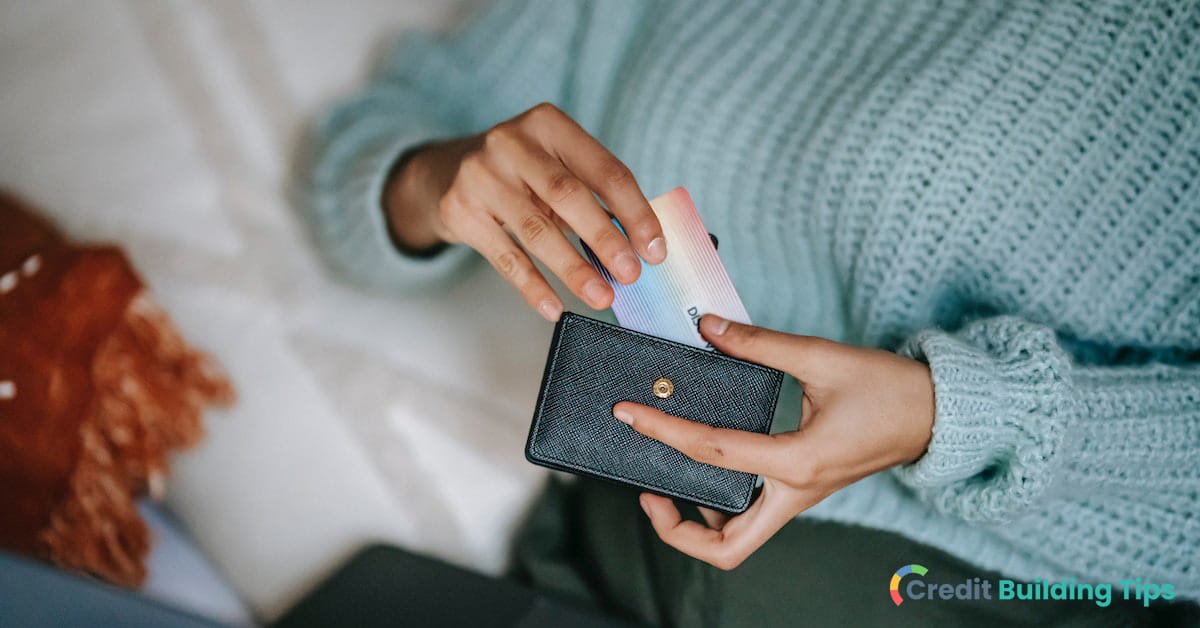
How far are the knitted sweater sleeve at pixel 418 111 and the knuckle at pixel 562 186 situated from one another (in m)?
0.30

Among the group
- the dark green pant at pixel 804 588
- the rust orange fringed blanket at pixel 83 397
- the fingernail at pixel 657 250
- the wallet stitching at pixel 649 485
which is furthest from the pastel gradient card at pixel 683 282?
the rust orange fringed blanket at pixel 83 397

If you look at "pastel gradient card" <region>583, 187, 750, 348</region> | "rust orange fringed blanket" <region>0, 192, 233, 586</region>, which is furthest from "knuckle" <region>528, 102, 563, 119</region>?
"rust orange fringed blanket" <region>0, 192, 233, 586</region>

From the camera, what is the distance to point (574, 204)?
58 cm

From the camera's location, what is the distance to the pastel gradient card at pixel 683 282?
573mm

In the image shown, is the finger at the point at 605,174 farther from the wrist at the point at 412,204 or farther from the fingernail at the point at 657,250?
the wrist at the point at 412,204

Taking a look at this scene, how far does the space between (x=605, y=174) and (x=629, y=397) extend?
0.16 metres

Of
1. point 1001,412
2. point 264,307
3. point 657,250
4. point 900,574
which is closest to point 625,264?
point 657,250

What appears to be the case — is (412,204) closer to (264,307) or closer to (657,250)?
(264,307)

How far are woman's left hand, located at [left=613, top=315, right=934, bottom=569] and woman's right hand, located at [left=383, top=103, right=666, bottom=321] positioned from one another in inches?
3.2

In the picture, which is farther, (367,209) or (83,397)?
(367,209)

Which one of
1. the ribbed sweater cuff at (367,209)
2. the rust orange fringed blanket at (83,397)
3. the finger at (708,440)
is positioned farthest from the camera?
the ribbed sweater cuff at (367,209)

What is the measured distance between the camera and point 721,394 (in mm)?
574

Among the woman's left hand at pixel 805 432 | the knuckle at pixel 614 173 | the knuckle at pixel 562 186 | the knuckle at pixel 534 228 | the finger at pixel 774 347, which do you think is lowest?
the woman's left hand at pixel 805 432

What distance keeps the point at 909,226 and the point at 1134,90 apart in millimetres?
196
